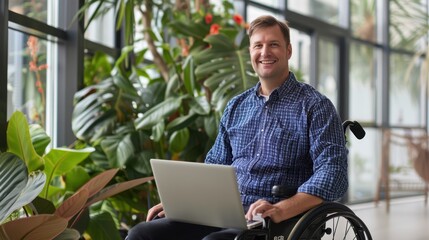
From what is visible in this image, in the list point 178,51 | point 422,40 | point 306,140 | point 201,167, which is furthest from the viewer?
point 422,40

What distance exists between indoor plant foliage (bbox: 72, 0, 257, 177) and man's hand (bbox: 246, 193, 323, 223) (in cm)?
156

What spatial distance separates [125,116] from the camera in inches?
158

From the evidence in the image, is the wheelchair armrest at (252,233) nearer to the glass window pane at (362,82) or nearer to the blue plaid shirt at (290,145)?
the blue plaid shirt at (290,145)

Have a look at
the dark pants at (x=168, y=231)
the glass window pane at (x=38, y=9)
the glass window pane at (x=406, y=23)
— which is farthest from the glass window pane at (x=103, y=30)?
the glass window pane at (x=406, y=23)

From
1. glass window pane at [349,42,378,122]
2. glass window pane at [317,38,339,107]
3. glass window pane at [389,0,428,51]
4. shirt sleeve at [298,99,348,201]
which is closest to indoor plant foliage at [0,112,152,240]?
shirt sleeve at [298,99,348,201]

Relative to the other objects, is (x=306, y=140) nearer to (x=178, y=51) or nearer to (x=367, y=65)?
(x=178, y=51)

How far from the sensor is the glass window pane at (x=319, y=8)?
275 inches

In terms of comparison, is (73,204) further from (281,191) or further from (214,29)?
(214,29)

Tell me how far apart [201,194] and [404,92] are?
7.42m

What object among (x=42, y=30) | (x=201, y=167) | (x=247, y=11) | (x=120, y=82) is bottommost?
(x=201, y=167)

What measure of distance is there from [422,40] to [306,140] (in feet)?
23.7

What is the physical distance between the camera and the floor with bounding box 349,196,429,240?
17.0ft

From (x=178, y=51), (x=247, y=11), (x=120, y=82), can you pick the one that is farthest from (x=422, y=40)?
(x=120, y=82)

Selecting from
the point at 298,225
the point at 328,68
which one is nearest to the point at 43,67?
the point at 298,225
